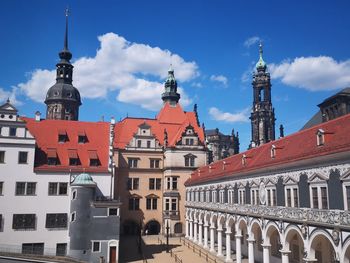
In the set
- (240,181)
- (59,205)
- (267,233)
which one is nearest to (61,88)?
(59,205)

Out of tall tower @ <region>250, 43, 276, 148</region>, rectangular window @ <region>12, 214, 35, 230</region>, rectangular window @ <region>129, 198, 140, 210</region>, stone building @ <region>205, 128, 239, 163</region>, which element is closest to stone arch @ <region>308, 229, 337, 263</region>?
rectangular window @ <region>12, 214, 35, 230</region>

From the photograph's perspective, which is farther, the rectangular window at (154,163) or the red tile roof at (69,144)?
the rectangular window at (154,163)

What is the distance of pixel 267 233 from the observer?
27.3 meters

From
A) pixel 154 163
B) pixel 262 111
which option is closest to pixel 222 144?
pixel 262 111

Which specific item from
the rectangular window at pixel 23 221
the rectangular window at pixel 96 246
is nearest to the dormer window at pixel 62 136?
the rectangular window at pixel 23 221

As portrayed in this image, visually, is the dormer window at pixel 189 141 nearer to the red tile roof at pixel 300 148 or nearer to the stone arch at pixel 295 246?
the red tile roof at pixel 300 148

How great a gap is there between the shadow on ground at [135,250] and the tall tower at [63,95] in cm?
3301

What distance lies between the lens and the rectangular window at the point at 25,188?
4009 centimetres

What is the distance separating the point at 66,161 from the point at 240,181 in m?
22.9

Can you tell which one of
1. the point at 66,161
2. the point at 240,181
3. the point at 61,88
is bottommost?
the point at 240,181

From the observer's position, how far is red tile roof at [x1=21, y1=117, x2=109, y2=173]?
43.5 meters

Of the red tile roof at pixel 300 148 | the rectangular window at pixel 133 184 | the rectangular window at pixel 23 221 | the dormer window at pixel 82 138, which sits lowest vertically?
the rectangular window at pixel 23 221

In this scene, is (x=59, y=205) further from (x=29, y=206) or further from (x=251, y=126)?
(x=251, y=126)

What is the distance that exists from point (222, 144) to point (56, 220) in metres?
58.9
